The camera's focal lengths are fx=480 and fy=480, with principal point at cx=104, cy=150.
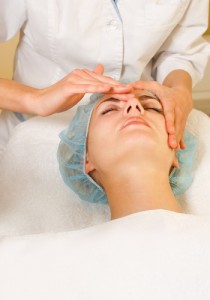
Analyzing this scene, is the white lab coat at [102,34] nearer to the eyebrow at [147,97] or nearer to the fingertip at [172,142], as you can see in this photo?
the eyebrow at [147,97]

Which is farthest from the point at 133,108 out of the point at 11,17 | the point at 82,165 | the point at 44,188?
the point at 11,17

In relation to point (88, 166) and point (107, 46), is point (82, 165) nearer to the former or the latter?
point (88, 166)

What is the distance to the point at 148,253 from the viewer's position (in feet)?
3.11

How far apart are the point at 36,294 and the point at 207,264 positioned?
0.33 m

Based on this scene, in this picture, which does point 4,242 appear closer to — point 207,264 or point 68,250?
point 68,250

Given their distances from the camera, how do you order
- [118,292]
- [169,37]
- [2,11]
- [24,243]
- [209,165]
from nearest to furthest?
[118,292]
[24,243]
[2,11]
[209,165]
[169,37]

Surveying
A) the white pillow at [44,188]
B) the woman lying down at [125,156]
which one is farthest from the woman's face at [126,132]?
the white pillow at [44,188]

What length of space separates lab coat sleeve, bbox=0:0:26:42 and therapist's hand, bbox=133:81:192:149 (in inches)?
16.4

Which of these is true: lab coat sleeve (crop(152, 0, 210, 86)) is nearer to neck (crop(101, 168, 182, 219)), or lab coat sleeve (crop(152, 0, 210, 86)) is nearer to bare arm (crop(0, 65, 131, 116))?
bare arm (crop(0, 65, 131, 116))

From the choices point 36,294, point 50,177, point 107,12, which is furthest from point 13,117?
point 36,294

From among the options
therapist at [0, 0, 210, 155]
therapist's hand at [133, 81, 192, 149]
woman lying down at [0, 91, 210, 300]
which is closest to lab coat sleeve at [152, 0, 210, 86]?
therapist at [0, 0, 210, 155]

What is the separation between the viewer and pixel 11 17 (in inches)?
57.7

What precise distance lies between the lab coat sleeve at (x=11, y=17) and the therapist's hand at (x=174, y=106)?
0.42 meters

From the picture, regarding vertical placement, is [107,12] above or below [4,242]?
above
